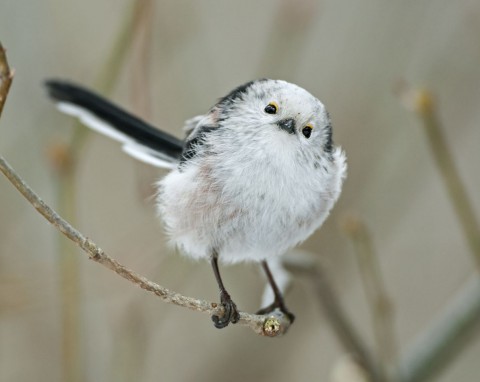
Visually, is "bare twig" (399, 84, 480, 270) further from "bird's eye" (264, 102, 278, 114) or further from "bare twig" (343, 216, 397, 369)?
Answer: "bird's eye" (264, 102, 278, 114)

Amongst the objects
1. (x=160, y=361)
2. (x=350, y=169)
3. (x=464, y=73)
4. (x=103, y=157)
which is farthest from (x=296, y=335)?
(x=103, y=157)

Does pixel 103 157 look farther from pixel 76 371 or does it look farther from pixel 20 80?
pixel 76 371

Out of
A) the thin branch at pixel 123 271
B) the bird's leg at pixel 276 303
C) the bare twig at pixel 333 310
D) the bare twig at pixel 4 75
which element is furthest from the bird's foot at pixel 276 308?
the bare twig at pixel 4 75

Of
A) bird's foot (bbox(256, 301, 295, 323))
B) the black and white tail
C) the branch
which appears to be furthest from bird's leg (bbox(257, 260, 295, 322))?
the black and white tail

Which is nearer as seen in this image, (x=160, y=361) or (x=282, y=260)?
(x=282, y=260)

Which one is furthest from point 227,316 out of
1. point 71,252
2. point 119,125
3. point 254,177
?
point 119,125

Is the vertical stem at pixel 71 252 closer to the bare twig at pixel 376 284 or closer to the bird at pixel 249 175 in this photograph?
the bird at pixel 249 175
